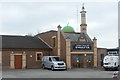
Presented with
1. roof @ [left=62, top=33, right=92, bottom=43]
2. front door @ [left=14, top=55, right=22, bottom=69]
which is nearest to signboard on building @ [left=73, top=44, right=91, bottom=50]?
roof @ [left=62, top=33, right=92, bottom=43]

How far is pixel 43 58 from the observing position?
40156 millimetres

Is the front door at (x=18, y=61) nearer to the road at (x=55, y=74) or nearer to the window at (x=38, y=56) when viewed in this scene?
the window at (x=38, y=56)

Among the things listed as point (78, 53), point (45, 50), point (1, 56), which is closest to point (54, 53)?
point (45, 50)

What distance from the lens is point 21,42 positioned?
42.7m

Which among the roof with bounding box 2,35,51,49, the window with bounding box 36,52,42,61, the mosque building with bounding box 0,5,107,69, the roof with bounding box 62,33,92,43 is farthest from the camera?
the window with bounding box 36,52,42,61

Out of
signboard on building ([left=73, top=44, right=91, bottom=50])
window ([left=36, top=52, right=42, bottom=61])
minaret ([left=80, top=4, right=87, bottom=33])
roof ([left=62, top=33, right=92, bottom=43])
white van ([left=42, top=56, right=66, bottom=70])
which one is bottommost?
white van ([left=42, top=56, right=66, bottom=70])

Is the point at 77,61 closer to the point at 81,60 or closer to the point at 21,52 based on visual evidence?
the point at 81,60

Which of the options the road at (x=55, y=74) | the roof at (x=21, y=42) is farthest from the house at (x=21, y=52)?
the road at (x=55, y=74)

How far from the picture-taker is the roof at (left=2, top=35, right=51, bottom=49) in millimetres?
40806

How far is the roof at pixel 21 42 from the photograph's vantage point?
40.8m

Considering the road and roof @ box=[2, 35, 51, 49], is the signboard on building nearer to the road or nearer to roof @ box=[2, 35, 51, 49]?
roof @ box=[2, 35, 51, 49]

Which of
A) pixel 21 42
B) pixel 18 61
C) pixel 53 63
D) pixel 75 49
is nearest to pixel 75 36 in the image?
pixel 75 49

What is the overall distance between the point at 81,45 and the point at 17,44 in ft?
30.8

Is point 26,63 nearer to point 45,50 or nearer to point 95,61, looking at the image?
point 45,50
